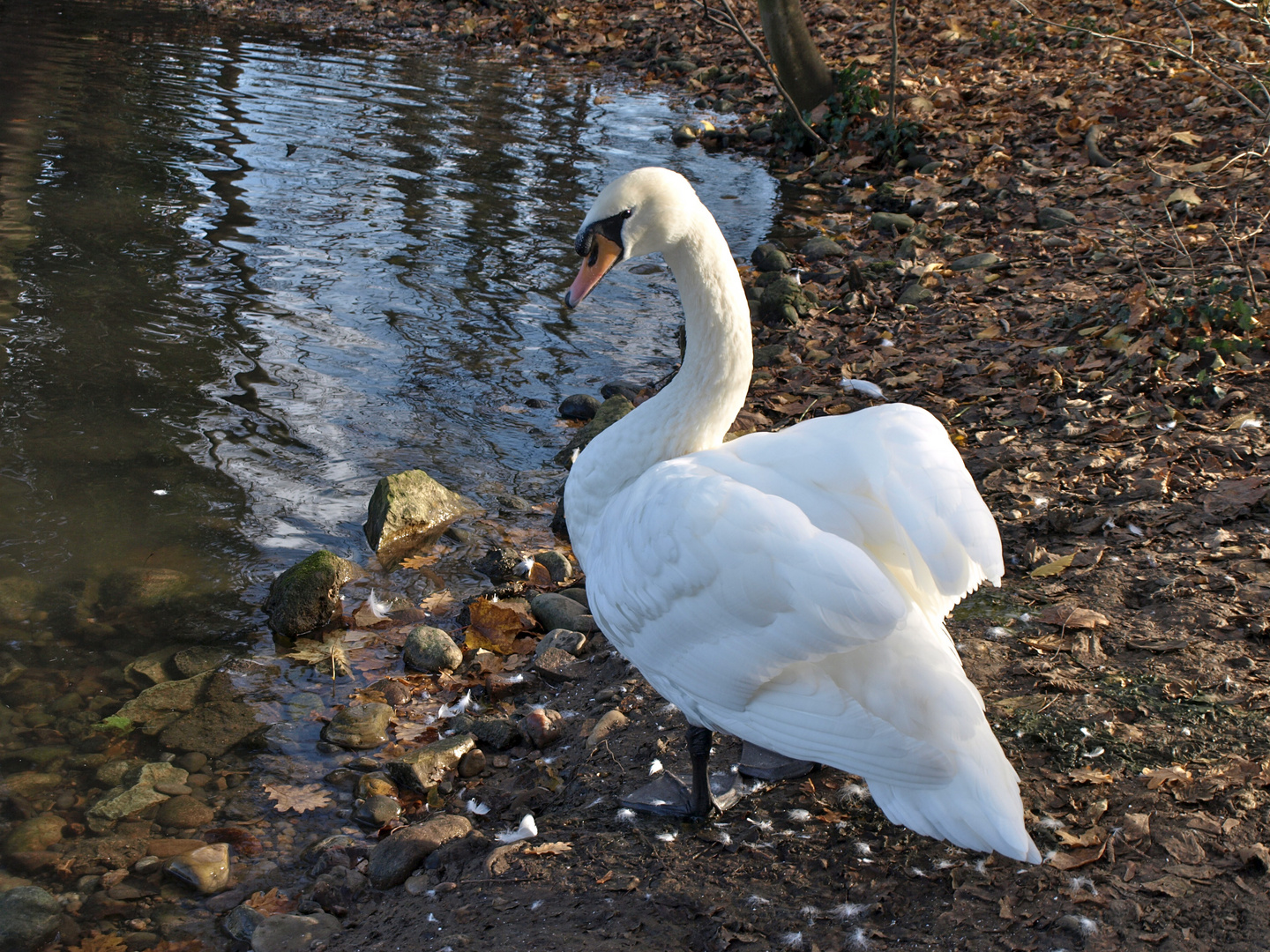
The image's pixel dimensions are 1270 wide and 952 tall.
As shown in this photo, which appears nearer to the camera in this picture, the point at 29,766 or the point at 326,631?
the point at 29,766

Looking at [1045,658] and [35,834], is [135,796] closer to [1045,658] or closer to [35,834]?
[35,834]

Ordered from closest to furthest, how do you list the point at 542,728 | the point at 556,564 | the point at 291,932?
the point at 291,932 → the point at 542,728 → the point at 556,564

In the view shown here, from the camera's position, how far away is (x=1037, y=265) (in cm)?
732

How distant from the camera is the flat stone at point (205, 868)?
11.0 ft

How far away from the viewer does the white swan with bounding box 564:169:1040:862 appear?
2.42 m

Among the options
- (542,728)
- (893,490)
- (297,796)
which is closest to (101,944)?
(297,796)

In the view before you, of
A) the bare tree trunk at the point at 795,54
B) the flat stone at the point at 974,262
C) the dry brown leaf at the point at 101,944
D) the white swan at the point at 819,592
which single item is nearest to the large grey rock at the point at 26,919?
the dry brown leaf at the point at 101,944

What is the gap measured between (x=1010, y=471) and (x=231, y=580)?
3.78 m

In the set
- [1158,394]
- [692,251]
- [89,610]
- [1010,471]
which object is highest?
[692,251]

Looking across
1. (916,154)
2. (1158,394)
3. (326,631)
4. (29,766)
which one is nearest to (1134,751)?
(1158,394)

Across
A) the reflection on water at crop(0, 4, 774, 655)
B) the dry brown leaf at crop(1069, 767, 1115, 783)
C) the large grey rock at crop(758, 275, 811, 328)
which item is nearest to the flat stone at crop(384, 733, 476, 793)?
the reflection on water at crop(0, 4, 774, 655)

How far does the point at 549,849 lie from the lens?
10.2 feet

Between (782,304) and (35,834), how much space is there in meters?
5.68

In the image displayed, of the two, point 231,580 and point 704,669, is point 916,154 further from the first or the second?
point 704,669
